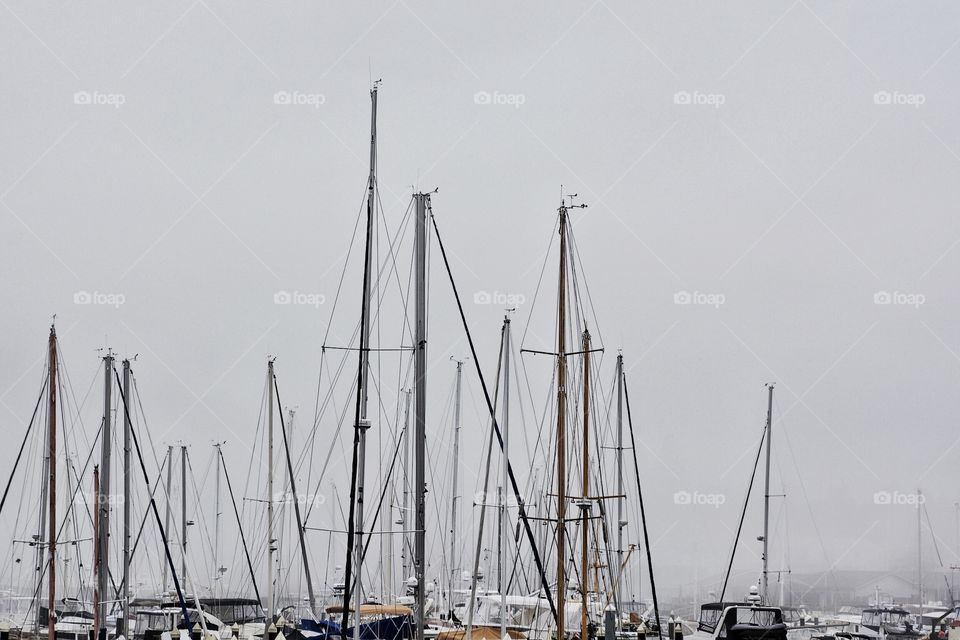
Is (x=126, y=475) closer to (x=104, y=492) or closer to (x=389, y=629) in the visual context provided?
(x=104, y=492)

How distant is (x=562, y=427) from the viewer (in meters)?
30.9

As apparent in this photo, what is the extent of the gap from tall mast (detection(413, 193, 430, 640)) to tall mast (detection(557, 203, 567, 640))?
342 centimetres

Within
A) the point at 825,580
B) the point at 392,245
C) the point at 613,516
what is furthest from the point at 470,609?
the point at 825,580

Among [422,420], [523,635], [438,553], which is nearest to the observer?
[422,420]

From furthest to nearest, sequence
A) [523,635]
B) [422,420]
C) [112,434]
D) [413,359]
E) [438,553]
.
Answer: [438,553]
[112,434]
[523,635]
[413,359]
[422,420]

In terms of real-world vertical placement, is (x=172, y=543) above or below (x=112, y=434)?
below

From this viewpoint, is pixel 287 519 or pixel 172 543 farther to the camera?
pixel 172 543

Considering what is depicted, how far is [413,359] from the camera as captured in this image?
30.8m

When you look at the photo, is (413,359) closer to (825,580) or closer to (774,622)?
(774,622)

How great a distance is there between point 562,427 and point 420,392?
3.87 meters

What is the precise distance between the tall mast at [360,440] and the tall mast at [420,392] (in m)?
1.15

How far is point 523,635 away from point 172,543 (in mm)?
27100

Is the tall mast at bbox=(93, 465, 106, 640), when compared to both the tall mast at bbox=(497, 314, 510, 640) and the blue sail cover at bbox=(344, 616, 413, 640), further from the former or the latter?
the tall mast at bbox=(497, 314, 510, 640)

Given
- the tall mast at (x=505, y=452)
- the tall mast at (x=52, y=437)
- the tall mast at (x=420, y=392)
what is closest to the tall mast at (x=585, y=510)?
the tall mast at (x=505, y=452)
